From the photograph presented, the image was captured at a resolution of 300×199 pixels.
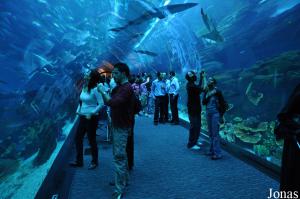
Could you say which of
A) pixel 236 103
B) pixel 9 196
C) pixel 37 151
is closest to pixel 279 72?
pixel 236 103

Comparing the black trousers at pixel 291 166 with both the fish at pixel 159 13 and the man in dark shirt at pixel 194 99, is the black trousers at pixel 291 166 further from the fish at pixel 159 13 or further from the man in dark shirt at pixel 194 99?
the fish at pixel 159 13

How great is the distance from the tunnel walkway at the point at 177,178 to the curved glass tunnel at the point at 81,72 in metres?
0.69

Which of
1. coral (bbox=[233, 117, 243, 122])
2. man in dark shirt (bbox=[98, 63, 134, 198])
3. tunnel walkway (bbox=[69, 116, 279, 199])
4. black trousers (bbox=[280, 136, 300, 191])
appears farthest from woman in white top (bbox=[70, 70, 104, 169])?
black trousers (bbox=[280, 136, 300, 191])

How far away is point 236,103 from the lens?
27.6ft

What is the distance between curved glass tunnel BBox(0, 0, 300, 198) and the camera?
13.3ft

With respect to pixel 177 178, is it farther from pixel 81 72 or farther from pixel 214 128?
pixel 81 72

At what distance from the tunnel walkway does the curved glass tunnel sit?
69cm

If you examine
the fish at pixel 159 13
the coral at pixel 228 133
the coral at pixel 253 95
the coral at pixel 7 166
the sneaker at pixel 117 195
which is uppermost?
the fish at pixel 159 13

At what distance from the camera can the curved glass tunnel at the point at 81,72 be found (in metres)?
4.04

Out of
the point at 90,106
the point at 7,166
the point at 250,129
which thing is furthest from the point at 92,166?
the point at 250,129

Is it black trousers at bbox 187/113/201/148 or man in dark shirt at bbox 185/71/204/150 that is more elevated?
man in dark shirt at bbox 185/71/204/150

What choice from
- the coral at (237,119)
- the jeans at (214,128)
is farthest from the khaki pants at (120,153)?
the coral at (237,119)

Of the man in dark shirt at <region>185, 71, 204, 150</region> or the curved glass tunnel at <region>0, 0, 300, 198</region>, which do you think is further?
the man in dark shirt at <region>185, 71, 204, 150</region>

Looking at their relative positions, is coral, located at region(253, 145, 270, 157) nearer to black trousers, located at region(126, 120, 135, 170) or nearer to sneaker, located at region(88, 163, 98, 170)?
black trousers, located at region(126, 120, 135, 170)
